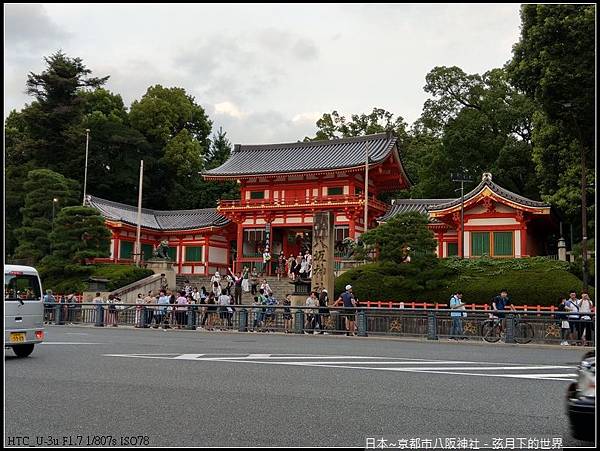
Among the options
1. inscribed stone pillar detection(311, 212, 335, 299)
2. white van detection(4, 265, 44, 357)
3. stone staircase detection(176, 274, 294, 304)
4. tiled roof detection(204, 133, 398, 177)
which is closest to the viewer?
white van detection(4, 265, 44, 357)

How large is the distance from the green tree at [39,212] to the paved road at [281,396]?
98.9ft

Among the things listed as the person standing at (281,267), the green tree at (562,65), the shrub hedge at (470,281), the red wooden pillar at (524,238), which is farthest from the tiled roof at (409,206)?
the shrub hedge at (470,281)

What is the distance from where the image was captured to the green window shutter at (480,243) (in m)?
37.5

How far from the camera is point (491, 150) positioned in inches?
1834

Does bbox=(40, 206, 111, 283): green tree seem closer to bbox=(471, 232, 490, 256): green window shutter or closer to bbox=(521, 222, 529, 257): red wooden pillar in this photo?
bbox=(471, 232, 490, 256): green window shutter

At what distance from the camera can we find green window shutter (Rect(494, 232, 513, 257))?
121 ft

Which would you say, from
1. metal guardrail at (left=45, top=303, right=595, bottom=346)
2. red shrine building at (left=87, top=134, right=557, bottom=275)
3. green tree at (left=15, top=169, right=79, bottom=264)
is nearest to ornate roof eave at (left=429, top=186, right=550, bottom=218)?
red shrine building at (left=87, top=134, right=557, bottom=275)

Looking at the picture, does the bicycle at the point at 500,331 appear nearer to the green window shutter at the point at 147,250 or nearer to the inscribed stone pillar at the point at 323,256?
the inscribed stone pillar at the point at 323,256

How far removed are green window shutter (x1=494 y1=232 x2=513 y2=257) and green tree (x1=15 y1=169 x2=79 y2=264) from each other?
28908mm

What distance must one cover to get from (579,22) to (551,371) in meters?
18.3

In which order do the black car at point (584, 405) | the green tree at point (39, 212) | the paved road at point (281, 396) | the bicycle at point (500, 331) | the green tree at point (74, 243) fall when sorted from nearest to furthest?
the black car at point (584, 405) < the paved road at point (281, 396) < the bicycle at point (500, 331) < the green tree at point (74, 243) < the green tree at point (39, 212)

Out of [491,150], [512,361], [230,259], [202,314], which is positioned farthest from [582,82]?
[230,259]

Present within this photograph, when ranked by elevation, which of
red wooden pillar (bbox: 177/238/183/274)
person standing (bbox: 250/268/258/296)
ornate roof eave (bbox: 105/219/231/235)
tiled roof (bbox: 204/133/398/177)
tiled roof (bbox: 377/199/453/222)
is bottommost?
person standing (bbox: 250/268/258/296)

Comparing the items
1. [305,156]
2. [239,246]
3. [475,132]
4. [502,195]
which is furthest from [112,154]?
[502,195]
